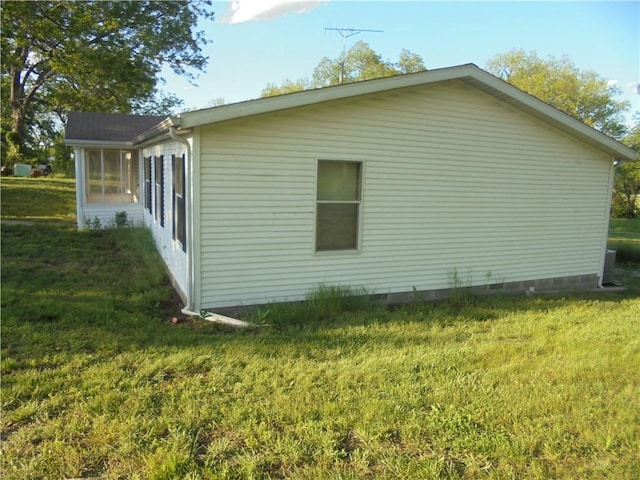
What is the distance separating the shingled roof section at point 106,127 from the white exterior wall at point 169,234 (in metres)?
4.20

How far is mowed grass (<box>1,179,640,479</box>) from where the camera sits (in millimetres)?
2883

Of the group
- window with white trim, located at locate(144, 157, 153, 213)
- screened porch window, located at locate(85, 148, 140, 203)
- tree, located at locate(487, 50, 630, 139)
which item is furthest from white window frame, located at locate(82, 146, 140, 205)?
tree, located at locate(487, 50, 630, 139)

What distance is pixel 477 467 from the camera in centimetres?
287

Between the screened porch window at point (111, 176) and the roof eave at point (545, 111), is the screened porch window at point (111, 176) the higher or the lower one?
the lower one

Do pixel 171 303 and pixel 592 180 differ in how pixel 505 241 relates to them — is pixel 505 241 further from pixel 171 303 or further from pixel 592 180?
pixel 171 303

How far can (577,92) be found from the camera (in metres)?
31.5

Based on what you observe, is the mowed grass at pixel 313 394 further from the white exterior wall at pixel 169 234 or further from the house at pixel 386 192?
the house at pixel 386 192

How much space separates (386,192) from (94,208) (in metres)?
10.6

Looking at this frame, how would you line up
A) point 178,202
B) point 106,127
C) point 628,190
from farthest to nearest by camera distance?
point 628,190, point 106,127, point 178,202

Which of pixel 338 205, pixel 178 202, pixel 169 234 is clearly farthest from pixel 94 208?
pixel 338 205

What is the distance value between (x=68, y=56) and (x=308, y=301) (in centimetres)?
2000

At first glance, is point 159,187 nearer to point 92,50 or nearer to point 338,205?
point 338,205

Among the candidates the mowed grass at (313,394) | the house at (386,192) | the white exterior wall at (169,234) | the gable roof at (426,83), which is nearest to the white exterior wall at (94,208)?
the white exterior wall at (169,234)

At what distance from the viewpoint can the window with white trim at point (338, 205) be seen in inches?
257
